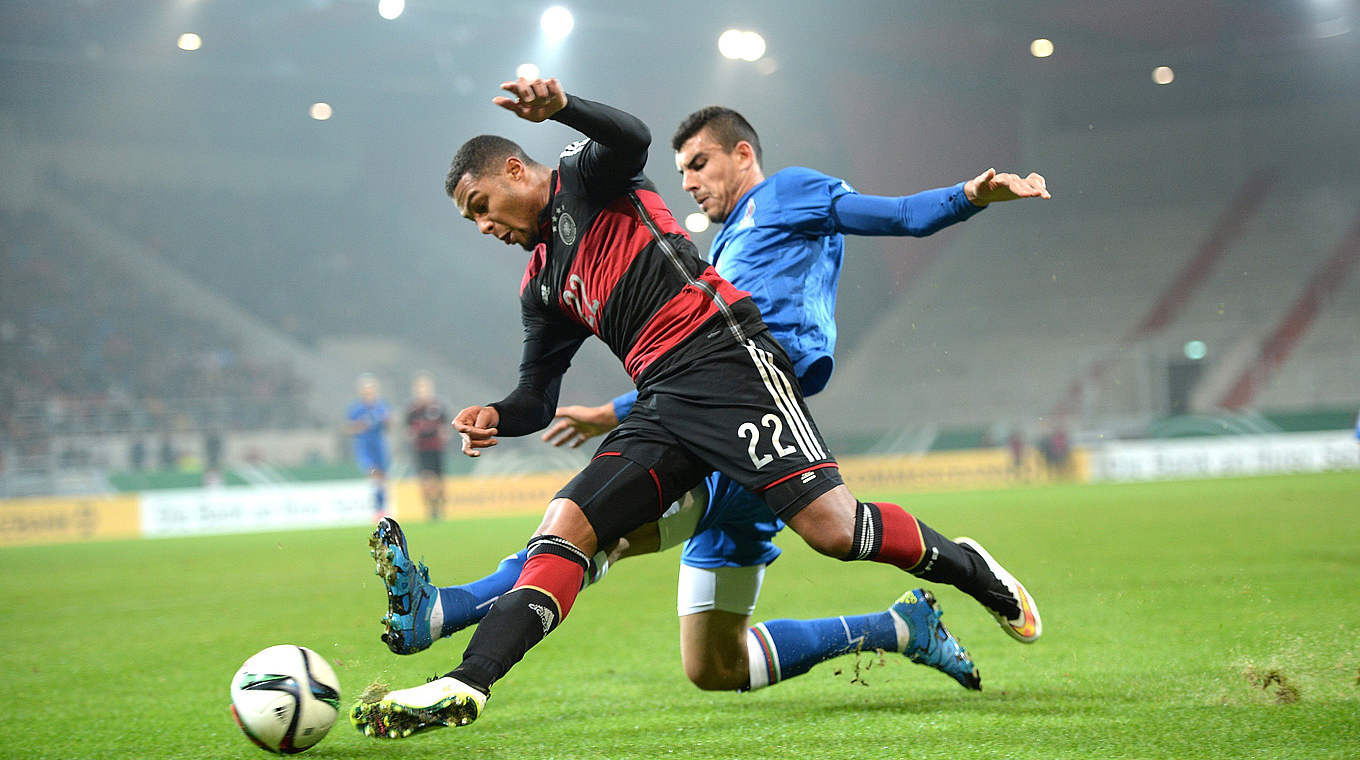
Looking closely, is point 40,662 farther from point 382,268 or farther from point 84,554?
point 382,268

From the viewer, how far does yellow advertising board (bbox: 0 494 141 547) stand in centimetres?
1738

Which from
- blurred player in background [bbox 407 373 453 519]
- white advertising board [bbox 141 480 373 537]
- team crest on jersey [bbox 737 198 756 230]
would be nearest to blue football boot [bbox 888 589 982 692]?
team crest on jersey [bbox 737 198 756 230]

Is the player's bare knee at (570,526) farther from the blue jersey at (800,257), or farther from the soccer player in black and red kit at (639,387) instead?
the blue jersey at (800,257)

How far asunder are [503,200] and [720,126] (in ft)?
3.52

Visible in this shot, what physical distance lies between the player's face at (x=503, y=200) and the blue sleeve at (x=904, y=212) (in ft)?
2.93

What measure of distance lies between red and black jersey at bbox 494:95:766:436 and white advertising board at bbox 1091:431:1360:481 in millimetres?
19711

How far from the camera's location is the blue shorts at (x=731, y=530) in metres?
3.18

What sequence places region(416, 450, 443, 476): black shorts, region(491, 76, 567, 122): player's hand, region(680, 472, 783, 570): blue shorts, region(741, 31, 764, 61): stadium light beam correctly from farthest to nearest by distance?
region(741, 31, 764, 61): stadium light beam → region(416, 450, 443, 476): black shorts → region(680, 472, 783, 570): blue shorts → region(491, 76, 567, 122): player's hand

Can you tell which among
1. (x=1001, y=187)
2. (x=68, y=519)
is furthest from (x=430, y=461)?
(x=1001, y=187)

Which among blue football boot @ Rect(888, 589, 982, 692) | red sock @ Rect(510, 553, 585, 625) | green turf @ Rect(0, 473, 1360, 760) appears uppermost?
red sock @ Rect(510, 553, 585, 625)

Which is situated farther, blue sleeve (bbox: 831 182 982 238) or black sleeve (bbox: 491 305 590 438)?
black sleeve (bbox: 491 305 590 438)

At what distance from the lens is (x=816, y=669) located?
4195mm

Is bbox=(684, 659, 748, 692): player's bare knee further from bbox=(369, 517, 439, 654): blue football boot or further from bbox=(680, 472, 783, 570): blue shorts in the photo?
bbox=(369, 517, 439, 654): blue football boot

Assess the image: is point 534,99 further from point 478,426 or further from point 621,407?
point 621,407
